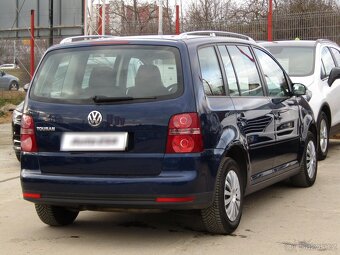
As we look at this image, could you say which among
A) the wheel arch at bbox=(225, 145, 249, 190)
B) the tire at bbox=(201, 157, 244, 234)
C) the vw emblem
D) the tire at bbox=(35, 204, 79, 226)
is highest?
the vw emblem

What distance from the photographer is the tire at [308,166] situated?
708 centimetres

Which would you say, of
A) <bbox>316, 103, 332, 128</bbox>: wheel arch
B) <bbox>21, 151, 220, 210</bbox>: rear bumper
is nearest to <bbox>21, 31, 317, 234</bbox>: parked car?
<bbox>21, 151, 220, 210</bbox>: rear bumper

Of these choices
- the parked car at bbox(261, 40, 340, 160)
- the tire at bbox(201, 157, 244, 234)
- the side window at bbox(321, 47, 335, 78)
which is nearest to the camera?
the tire at bbox(201, 157, 244, 234)

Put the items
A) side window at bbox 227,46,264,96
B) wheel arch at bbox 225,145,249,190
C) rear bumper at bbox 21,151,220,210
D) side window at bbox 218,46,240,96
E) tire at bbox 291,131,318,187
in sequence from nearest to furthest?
rear bumper at bbox 21,151,220,210 < wheel arch at bbox 225,145,249,190 < side window at bbox 218,46,240,96 < side window at bbox 227,46,264,96 < tire at bbox 291,131,318,187

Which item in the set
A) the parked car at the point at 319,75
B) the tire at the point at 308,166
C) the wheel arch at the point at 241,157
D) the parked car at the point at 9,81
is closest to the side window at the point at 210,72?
the wheel arch at the point at 241,157

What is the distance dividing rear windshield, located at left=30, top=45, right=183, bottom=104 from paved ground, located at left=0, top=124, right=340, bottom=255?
1.26 meters

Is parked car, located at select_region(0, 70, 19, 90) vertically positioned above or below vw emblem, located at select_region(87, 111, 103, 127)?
above

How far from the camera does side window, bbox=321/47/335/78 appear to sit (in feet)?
31.5

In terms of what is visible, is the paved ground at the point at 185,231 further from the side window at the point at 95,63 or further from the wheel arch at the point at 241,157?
the side window at the point at 95,63

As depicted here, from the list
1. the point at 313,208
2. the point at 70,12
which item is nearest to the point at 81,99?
the point at 313,208

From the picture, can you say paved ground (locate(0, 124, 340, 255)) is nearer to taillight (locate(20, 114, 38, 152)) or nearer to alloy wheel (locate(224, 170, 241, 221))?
alloy wheel (locate(224, 170, 241, 221))

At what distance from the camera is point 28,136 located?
511 cm

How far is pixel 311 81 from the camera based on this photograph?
8.98 metres

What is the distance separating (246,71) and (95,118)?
1826mm
